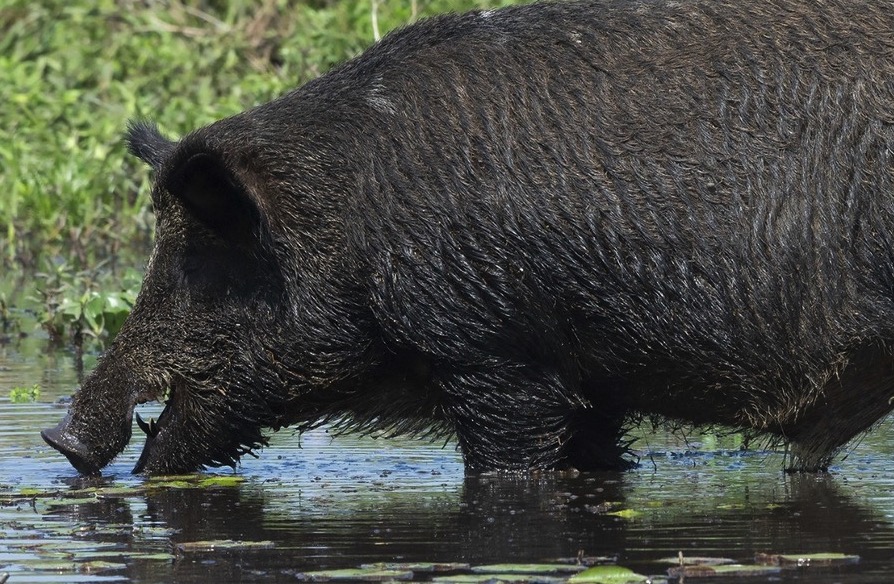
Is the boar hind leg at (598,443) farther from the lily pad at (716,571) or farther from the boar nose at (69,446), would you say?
the lily pad at (716,571)

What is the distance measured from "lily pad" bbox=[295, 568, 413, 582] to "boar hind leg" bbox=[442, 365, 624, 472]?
5.39 feet

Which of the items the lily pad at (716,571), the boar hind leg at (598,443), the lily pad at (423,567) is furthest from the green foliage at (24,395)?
the lily pad at (716,571)

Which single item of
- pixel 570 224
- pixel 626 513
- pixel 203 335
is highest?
pixel 570 224

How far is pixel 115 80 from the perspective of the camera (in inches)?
615

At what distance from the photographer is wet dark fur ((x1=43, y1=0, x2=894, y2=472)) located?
6.35m

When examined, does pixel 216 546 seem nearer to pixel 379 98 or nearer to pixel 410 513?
pixel 410 513

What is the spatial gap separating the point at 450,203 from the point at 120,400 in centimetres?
164

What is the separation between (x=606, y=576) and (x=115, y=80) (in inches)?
457

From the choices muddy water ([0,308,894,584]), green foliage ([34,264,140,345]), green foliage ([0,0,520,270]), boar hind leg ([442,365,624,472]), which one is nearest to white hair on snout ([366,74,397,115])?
boar hind leg ([442,365,624,472])

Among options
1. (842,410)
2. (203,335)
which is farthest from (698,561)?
(203,335)

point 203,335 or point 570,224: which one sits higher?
point 570,224

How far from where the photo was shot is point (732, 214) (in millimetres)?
6359

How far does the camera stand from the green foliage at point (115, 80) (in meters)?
13.4

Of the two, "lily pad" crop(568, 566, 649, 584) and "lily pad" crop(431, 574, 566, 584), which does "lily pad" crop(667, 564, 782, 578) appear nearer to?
"lily pad" crop(568, 566, 649, 584)
